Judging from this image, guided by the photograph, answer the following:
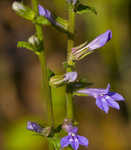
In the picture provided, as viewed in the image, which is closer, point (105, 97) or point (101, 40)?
point (101, 40)

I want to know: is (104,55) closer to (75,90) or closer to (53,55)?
(53,55)

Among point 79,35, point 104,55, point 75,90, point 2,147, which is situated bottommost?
point 2,147

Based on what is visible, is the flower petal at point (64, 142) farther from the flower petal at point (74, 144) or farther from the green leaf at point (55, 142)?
the green leaf at point (55, 142)

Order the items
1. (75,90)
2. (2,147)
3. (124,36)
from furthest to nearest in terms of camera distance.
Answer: (124,36)
(2,147)
(75,90)

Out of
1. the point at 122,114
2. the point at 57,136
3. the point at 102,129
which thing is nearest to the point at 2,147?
the point at 102,129

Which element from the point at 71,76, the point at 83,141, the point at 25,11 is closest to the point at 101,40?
the point at 71,76

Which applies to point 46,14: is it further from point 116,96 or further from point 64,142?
point 64,142

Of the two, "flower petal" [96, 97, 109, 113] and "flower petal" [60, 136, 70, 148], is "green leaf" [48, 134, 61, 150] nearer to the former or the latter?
"flower petal" [60, 136, 70, 148]
